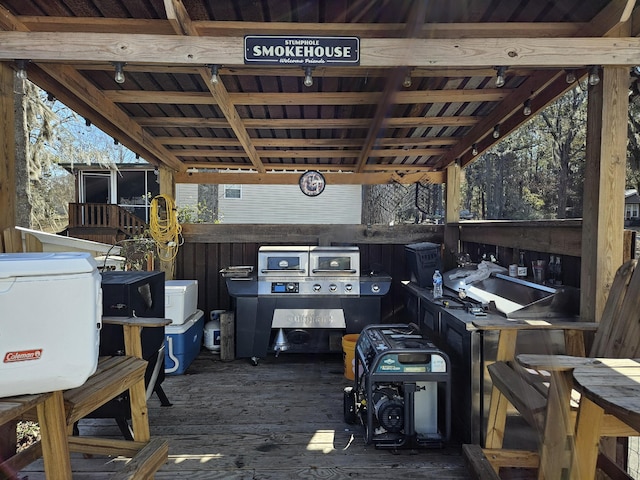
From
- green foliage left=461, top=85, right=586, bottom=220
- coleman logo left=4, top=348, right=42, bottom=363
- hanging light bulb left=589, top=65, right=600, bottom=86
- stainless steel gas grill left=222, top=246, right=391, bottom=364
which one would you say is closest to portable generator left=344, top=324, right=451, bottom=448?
stainless steel gas grill left=222, top=246, right=391, bottom=364

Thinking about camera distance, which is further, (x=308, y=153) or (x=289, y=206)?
(x=289, y=206)

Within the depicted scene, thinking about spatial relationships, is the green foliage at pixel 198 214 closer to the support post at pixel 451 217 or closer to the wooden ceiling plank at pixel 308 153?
the wooden ceiling plank at pixel 308 153

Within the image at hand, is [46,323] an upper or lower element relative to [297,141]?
lower

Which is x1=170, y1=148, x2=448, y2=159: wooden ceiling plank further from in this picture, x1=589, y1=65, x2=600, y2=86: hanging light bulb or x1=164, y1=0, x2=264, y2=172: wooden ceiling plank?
x1=589, y1=65, x2=600, y2=86: hanging light bulb

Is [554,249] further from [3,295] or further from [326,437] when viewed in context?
[3,295]

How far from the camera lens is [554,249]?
2.79 m

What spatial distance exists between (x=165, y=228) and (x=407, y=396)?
353 centimetres

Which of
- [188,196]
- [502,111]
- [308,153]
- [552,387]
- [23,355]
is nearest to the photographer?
[23,355]

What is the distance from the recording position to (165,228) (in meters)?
4.79

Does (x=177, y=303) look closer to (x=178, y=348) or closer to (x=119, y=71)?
(x=178, y=348)

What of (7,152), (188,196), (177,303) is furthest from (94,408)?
(188,196)

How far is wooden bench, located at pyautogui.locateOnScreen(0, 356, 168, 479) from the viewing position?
1.58m

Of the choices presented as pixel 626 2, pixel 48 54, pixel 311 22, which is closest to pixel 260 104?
pixel 311 22

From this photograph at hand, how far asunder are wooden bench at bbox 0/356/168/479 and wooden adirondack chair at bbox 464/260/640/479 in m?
1.71
